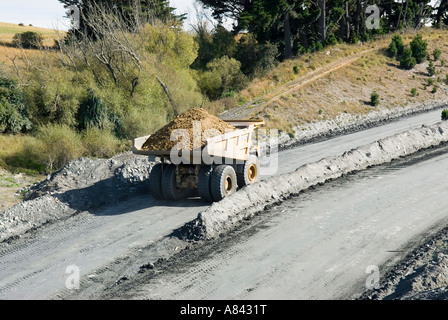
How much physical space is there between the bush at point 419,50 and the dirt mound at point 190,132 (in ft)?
99.8

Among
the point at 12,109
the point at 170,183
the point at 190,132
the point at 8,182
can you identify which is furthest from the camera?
the point at 12,109

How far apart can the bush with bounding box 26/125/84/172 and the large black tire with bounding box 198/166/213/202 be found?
9655mm

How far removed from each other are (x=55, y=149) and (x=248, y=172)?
34.4 ft

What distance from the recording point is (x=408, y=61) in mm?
39031

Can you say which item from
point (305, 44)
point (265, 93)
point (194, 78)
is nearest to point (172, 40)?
point (194, 78)

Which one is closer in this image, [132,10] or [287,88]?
[287,88]

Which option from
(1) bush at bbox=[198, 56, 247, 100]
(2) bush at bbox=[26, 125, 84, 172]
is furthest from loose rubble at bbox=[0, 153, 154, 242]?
(1) bush at bbox=[198, 56, 247, 100]

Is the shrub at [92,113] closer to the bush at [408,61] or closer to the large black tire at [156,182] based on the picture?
the large black tire at [156,182]

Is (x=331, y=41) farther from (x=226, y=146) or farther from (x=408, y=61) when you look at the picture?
(x=226, y=146)

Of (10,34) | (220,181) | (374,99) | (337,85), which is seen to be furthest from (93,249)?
(10,34)

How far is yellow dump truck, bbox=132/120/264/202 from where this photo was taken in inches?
548

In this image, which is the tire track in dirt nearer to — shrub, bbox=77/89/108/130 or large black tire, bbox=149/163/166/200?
shrub, bbox=77/89/108/130

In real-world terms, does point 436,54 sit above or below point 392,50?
below

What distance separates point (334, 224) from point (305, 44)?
119ft
